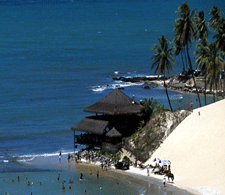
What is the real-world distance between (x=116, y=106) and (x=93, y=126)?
146 inches

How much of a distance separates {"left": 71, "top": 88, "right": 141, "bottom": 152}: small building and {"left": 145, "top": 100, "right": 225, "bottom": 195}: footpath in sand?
5.39 meters

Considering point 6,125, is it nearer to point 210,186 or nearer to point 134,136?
point 134,136

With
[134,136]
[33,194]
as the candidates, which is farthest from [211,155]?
[33,194]

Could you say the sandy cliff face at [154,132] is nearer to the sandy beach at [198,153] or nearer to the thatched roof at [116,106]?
the sandy beach at [198,153]

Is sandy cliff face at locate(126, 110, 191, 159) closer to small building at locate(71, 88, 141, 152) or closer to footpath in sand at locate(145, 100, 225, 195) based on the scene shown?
footpath in sand at locate(145, 100, 225, 195)

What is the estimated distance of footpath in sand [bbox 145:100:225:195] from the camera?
55906 millimetres

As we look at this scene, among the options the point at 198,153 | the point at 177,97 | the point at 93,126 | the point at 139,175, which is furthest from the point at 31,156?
the point at 177,97

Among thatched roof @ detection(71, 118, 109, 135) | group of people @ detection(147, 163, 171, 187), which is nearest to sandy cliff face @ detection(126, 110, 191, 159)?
group of people @ detection(147, 163, 171, 187)

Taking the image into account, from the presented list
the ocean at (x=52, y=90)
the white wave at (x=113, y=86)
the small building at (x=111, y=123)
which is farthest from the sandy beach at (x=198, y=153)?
→ the white wave at (x=113, y=86)

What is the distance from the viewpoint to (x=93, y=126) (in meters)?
67.0

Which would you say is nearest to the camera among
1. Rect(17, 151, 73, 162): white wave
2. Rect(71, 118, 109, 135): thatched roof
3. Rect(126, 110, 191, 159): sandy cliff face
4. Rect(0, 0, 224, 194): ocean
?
Rect(126, 110, 191, 159): sandy cliff face

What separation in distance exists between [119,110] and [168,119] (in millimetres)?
5990

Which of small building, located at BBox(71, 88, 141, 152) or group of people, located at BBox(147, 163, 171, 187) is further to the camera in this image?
small building, located at BBox(71, 88, 141, 152)

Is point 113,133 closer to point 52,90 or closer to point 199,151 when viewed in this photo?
point 199,151
